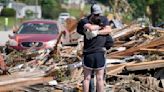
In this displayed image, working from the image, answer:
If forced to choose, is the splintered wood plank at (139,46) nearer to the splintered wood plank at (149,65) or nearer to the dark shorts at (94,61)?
the splintered wood plank at (149,65)

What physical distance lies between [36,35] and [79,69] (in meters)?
6.80

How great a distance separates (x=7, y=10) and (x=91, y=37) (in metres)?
90.4

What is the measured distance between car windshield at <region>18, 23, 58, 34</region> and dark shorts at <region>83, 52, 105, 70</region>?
364 inches

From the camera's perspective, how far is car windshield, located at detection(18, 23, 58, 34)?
1980 cm

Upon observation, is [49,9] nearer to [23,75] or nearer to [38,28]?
[38,28]

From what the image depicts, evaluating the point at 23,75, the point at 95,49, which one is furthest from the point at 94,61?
the point at 23,75

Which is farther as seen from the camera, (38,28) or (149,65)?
(38,28)

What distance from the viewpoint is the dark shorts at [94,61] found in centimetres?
1038

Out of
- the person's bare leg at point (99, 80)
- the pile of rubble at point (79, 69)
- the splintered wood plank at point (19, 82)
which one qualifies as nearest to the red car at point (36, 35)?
the pile of rubble at point (79, 69)

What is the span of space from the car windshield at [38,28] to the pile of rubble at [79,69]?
173 inches

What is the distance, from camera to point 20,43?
61.4 feet

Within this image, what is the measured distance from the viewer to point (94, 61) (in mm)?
10383

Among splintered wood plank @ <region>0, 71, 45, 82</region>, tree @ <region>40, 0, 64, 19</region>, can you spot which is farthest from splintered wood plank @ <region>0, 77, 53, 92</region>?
tree @ <region>40, 0, 64, 19</region>

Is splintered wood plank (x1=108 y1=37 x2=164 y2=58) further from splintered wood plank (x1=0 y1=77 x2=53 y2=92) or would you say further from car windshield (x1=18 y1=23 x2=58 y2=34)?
car windshield (x1=18 y1=23 x2=58 y2=34)
